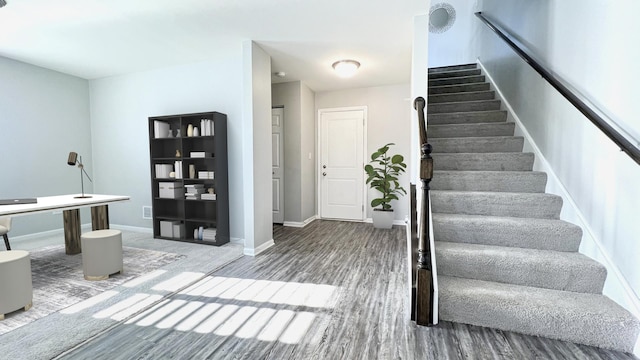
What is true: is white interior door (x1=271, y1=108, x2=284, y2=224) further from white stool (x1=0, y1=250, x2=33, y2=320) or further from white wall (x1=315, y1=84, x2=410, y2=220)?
white stool (x1=0, y1=250, x2=33, y2=320)

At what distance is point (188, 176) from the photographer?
3.91 meters

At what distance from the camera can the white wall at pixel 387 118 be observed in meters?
4.92

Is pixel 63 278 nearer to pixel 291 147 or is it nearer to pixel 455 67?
pixel 291 147

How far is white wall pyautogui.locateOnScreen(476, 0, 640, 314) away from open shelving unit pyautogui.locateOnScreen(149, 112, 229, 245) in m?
3.60

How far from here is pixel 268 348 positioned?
1659 mm

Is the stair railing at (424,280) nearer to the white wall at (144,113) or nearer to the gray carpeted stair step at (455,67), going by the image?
the white wall at (144,113)

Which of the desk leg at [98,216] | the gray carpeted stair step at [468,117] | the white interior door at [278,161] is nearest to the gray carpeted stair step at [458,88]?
the gray carpeted stair step at [468,117]

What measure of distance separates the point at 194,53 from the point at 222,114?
843 millimetres

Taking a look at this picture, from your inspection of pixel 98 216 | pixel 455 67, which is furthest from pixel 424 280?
pixel 455 67

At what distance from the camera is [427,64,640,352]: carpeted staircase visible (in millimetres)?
1668

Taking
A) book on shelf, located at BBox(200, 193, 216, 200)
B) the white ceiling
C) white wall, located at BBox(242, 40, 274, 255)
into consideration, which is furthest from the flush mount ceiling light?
book on shelf, located at BBox(200, 193, 216, 200)

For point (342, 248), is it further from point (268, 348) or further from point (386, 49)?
point (386, 49)

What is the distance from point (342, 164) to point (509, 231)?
3.35 meters

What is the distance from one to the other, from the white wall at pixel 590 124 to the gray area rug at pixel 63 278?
3.78 metres
